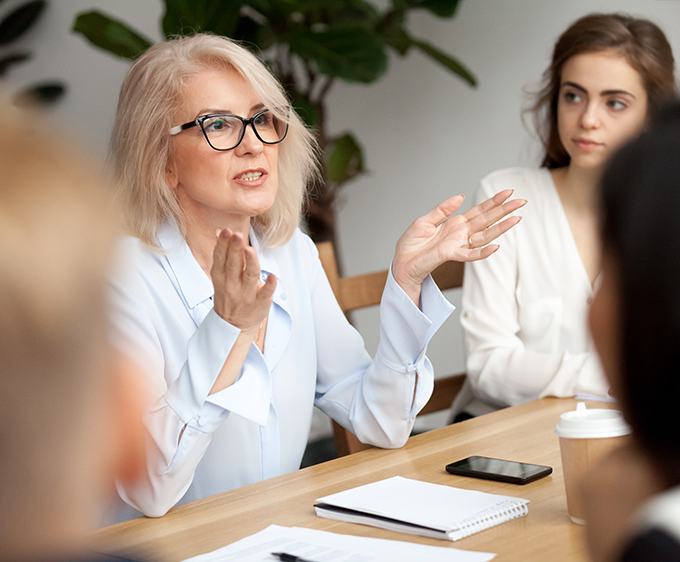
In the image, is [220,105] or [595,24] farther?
[595,24]

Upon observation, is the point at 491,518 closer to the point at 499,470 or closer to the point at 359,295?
the point at 499,470

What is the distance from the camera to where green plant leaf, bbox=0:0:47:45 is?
11.5ft

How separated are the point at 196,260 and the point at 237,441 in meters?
0.35

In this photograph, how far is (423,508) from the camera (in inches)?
36.8

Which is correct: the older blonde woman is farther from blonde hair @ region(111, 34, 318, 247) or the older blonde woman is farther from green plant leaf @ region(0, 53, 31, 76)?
green plant leaf @ region(0, 53, 31, 76)

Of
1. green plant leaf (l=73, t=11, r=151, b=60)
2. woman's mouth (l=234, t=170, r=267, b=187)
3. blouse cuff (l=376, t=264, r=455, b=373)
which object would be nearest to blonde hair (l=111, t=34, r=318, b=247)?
woman's mouth (l=234, t=170, r=267, b=187)

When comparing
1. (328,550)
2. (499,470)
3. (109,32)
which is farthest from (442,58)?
(328,550)

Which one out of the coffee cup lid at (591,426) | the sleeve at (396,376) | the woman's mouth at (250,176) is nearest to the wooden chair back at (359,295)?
the sleeve at (396,376)

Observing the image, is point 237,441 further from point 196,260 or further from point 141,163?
point 141,163

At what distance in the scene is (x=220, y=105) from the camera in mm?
1458

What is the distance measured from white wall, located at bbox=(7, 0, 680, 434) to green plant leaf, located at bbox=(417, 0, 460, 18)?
1.20ft

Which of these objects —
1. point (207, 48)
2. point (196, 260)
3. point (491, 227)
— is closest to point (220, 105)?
point (207, 48)

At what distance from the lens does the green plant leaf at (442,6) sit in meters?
2.73

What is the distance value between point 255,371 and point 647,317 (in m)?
0.83
